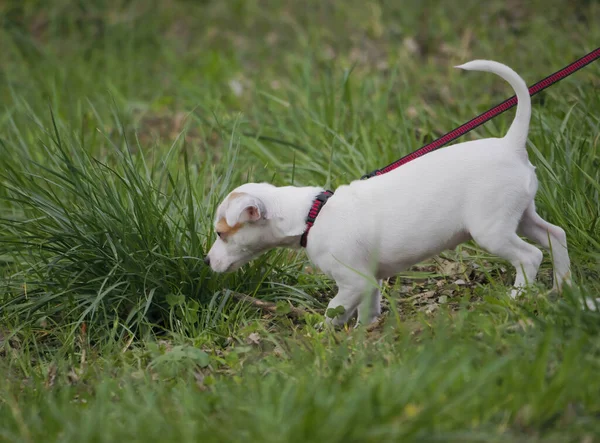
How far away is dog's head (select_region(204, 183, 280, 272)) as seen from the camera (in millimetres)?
3229

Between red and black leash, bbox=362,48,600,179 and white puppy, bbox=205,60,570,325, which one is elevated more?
red and black leash, bbox=362,48,600,179

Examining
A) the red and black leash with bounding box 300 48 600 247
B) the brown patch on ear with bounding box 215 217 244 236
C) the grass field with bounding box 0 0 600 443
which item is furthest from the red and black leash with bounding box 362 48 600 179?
the brown patch on ear with bounding box 215 217 244 236

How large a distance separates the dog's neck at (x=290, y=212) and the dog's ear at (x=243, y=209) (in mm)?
67

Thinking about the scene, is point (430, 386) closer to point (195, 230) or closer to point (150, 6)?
point (195, 230)

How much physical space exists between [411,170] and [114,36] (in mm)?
5641

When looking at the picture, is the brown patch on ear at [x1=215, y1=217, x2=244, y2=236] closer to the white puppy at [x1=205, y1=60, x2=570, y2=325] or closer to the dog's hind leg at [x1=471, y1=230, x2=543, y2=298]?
the white puppy at [x1=205, y1=60, x2=570, y2=325]

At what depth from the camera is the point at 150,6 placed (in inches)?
345

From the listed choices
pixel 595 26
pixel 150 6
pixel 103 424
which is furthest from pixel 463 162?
pixel 150 6

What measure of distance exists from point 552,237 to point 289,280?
133 cm

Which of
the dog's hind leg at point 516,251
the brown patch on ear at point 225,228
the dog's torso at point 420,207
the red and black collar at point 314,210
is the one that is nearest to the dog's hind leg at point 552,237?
the dog's hind leg at point 516,251

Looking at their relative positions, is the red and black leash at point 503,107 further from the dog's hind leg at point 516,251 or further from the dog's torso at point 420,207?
the dog's hind leg at point 516,251

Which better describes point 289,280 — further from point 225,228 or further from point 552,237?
point 552,237

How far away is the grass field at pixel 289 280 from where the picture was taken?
87.8 inches

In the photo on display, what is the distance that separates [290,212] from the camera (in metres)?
3.31
